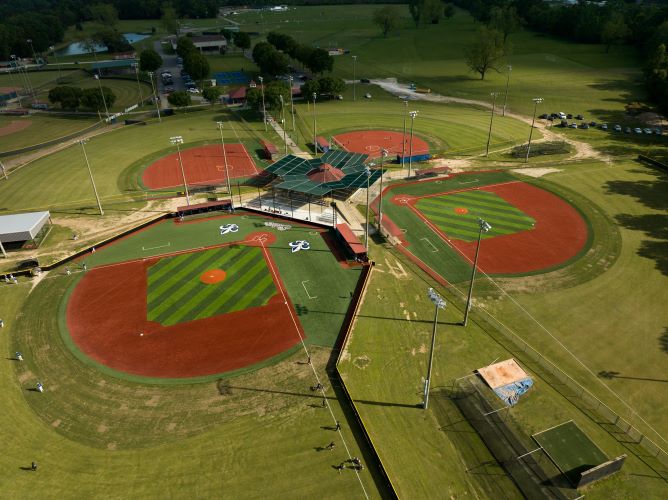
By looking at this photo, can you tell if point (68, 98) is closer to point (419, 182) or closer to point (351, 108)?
point (351, 108)

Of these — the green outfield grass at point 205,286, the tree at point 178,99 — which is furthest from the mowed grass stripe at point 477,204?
the tree at point 178,99

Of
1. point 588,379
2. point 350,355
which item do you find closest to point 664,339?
point 588,379

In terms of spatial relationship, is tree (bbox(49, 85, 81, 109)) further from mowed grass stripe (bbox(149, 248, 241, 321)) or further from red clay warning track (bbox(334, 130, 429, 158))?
mowed grass stripe (bbox(149, 248, 241, 321))

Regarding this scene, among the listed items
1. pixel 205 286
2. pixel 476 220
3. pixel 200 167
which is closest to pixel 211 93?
pixel 200 167

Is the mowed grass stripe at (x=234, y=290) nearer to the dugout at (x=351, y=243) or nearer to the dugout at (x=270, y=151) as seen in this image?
the dugout at (x=351, y=243)

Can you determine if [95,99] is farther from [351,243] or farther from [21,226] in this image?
[351,243]

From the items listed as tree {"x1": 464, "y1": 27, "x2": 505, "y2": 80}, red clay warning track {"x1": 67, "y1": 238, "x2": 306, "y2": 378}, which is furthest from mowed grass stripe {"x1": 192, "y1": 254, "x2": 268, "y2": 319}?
tree {"x1": 464, "y1": 27, "x2": 505, "y2": 80}

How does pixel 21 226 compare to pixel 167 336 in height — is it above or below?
above
